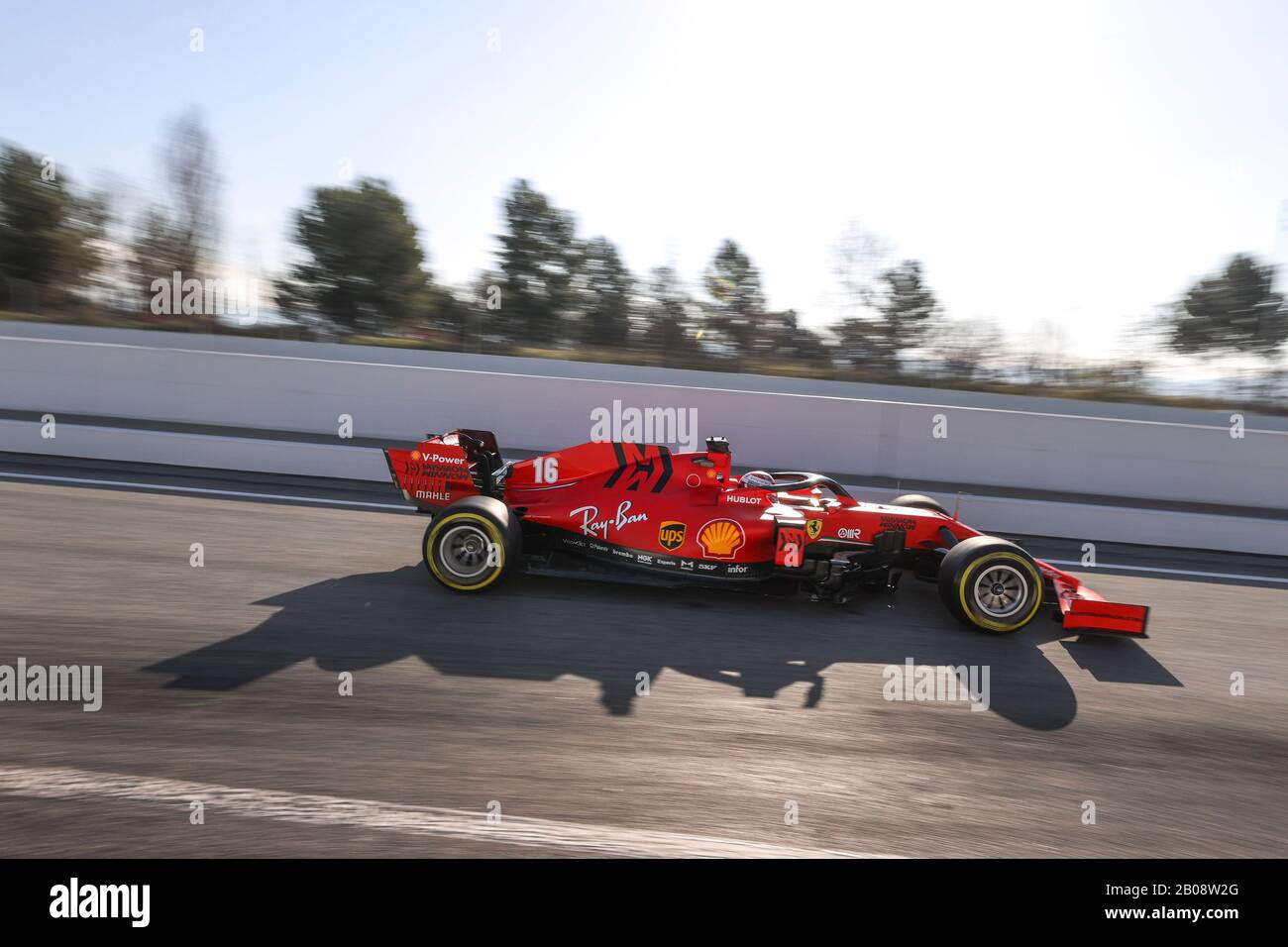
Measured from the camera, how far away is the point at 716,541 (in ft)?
19.1

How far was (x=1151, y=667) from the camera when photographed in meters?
5.37

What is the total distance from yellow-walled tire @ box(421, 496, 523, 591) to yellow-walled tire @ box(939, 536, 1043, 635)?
312cm

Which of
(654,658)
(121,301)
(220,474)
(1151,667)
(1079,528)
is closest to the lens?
(654,658)

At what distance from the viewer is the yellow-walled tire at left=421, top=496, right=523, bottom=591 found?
577cm

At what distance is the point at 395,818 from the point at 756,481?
3.91 metres

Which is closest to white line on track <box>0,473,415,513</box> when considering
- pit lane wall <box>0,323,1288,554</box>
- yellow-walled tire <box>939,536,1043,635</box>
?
pit lane wall <box>0,323,1288,554</box>

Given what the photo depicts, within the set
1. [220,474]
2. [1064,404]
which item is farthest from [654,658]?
[1064,404]

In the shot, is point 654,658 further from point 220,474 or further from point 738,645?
point 220,474

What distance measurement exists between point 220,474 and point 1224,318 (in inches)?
647

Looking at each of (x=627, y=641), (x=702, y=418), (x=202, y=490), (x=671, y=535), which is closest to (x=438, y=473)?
(x=671, y=535)

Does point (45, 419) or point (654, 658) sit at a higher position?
point (45, 419)

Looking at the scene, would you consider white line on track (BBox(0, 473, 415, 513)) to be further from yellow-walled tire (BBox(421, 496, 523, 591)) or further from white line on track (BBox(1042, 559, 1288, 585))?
white line on track (BBox(1042, 559, 1288, 585))

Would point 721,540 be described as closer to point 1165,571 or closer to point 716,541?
point 716,541

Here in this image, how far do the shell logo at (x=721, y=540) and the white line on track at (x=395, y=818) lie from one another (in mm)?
2755
